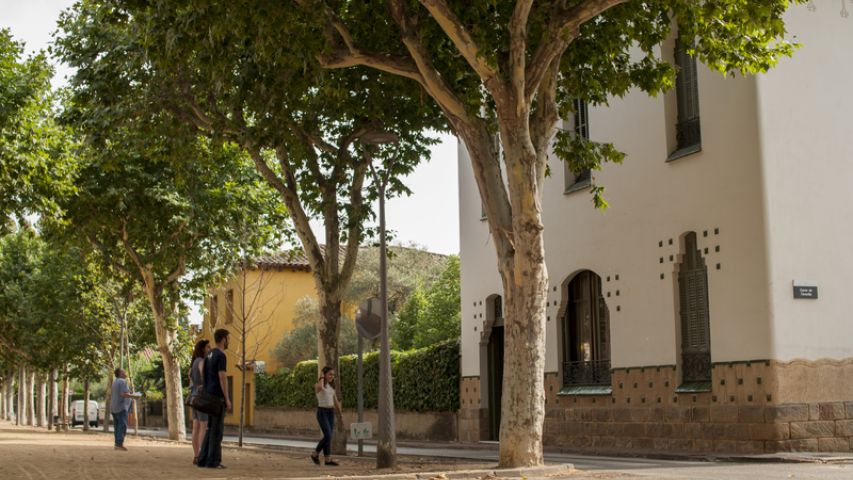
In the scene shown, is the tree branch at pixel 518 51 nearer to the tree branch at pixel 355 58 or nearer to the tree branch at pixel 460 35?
the tree branch at pixel 460 35

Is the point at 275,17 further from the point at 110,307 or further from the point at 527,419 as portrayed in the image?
the point at 110,307

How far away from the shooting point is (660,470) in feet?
50.0

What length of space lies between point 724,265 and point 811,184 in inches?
81.9

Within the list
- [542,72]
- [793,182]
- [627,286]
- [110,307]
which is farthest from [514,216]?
[110,307]

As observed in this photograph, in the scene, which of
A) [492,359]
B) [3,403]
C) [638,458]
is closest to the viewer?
[638,458]

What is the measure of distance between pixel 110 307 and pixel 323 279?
24388 mm

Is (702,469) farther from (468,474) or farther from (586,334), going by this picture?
(586,334)

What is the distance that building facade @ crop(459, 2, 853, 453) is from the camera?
61.8ft

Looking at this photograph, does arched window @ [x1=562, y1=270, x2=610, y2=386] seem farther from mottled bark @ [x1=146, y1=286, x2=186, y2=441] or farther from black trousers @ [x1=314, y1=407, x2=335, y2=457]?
mottled bark @ [x1=146, y1=286, x2=186, y2=441]

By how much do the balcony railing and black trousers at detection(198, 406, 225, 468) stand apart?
978 cm

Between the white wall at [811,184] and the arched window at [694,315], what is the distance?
184 centimetres

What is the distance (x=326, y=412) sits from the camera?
18.5m

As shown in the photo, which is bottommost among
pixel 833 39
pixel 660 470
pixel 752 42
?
pixel 660 470

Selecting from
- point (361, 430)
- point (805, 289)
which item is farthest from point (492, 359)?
point (805, 289)
